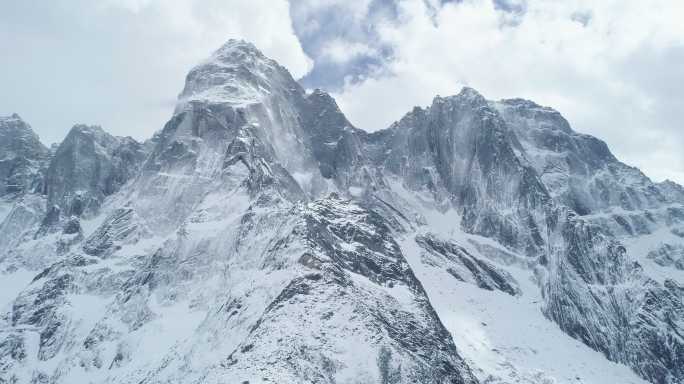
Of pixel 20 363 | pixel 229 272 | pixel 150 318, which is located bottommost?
pixel 20 363

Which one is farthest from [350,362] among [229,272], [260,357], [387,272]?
[229,272]

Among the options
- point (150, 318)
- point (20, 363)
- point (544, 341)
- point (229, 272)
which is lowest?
point (20, 363)

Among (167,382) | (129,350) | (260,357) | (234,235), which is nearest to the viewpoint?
(260,357)

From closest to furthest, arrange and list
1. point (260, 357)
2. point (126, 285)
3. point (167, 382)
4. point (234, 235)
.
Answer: point (260, 357) < point (167, 382) < point (234, 235) < point (126, 285)

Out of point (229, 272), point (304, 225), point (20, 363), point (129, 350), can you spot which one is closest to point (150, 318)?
point (129, 350)

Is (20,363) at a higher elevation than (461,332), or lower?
lower

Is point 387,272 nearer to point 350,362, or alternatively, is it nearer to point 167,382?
point 350,362

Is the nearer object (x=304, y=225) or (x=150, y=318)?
(x=304, y=225)

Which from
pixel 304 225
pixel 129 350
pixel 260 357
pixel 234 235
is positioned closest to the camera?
pixel 260 357

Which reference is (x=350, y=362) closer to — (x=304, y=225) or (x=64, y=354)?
(x=304, y=225)
